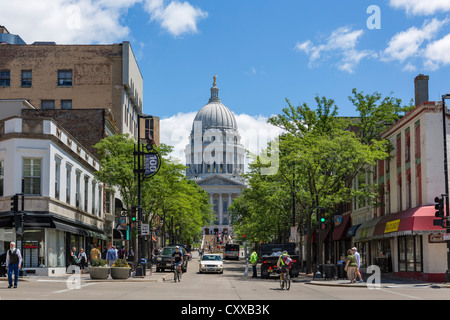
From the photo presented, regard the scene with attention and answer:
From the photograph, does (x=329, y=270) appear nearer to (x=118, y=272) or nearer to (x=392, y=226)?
(x=392, y=226)

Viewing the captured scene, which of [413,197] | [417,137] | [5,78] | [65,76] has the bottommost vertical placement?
[413,197]

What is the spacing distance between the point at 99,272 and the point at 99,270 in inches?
6.0

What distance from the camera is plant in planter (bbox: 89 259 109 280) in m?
34.7

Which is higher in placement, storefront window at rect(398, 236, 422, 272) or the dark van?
storefront window at rect(398, 236, 422, 272)

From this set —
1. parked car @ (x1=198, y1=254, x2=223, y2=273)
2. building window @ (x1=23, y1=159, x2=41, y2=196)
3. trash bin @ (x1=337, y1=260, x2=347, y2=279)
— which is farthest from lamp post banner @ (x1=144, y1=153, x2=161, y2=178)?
parked car @ (x1=198, y1=254, x2=223, y2=273)

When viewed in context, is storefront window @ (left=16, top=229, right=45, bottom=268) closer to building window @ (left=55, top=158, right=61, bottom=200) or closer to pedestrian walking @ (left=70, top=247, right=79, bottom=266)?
pedestrian walking @ (left=70, top=247, right=79, bottom=266)

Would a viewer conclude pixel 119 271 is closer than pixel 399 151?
Yes

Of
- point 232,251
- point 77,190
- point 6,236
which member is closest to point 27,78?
point 77,190

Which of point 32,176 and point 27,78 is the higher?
point 27,78

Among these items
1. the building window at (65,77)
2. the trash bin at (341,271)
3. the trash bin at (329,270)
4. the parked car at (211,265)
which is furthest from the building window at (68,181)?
the building window at (65,77)

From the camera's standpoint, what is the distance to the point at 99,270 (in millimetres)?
34750

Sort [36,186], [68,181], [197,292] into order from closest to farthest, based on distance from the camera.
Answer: [197,292] → [36,186] → [68,181]

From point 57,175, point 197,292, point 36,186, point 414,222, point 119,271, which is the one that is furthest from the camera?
point 57,175

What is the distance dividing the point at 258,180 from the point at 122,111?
2164 centimetres
